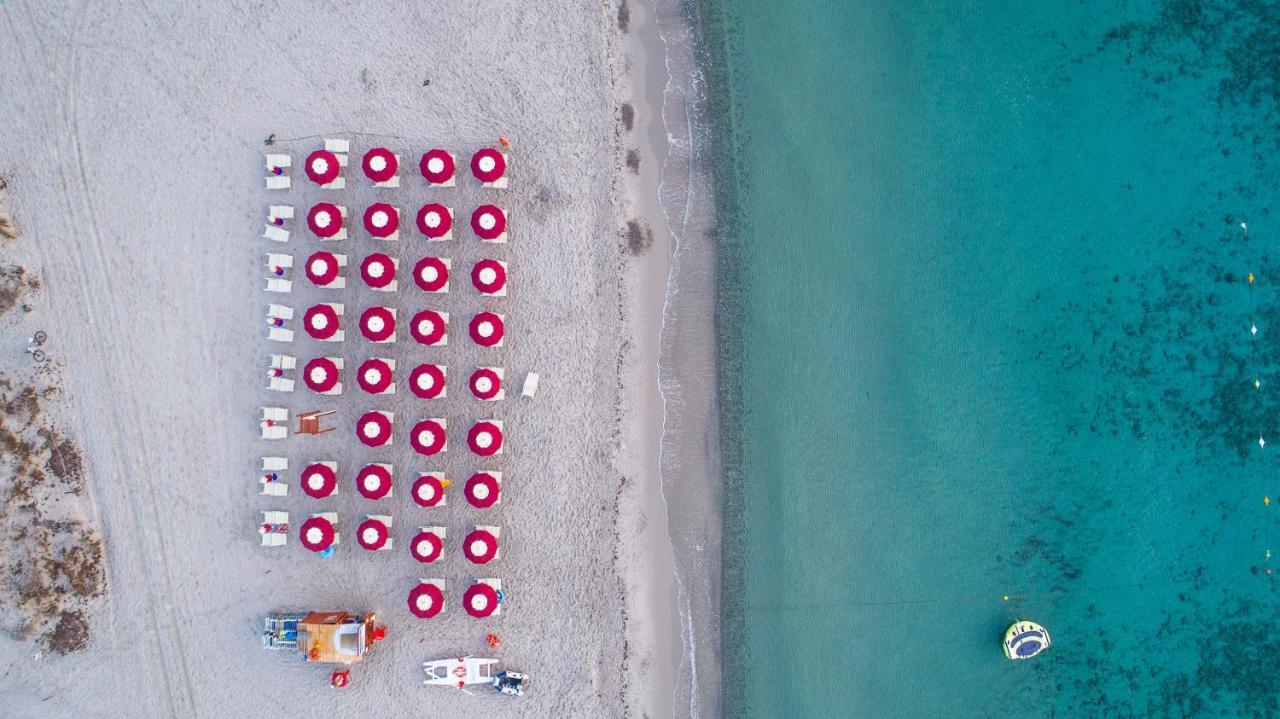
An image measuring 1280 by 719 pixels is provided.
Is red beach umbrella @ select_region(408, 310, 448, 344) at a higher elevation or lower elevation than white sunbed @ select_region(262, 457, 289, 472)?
higher

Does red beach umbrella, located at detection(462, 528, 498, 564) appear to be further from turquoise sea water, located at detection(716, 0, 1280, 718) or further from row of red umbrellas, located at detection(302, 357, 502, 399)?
turquoise sea water, located at detection(716, 0, 1280, 718)

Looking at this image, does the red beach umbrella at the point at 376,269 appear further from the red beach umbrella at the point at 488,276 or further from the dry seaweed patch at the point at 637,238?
the dry seaweed patch at the point at 637,238

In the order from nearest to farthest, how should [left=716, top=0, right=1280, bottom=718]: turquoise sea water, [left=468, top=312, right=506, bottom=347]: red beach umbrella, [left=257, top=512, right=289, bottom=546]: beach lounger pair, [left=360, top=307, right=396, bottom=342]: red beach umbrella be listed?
[left=360, top=307, right=396, bottom=342]: red beach umbrella
[left=468, top=312, right=506, bottom=347]: red beach umbrella
[left=257, top=512, right=289, bottom=546]: beach lounger pair
[left=716, top=0, right=1280, bottom=718]: turquoise sea water

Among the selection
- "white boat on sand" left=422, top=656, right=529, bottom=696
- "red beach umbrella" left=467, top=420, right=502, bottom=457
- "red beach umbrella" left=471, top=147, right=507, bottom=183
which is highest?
"red beach umbrella" left=471, top=147, right=507, bottom=183

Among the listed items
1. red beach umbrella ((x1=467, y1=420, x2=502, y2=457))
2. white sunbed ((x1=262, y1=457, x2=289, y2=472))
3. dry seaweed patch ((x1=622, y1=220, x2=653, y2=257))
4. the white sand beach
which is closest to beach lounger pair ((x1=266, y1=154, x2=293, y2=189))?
the white sand beach

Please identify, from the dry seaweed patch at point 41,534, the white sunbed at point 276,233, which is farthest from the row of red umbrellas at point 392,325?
the dry seaweed patch at point 41,534

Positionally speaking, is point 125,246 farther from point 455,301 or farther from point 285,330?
point 455,301

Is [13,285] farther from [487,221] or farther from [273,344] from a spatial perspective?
[487,221]

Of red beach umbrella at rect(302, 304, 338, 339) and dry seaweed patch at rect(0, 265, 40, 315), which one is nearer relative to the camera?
red beach umbrella at rect(302, 304, 338, 339)

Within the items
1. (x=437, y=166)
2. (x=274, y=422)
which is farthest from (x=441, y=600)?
(x=437, y=166)
